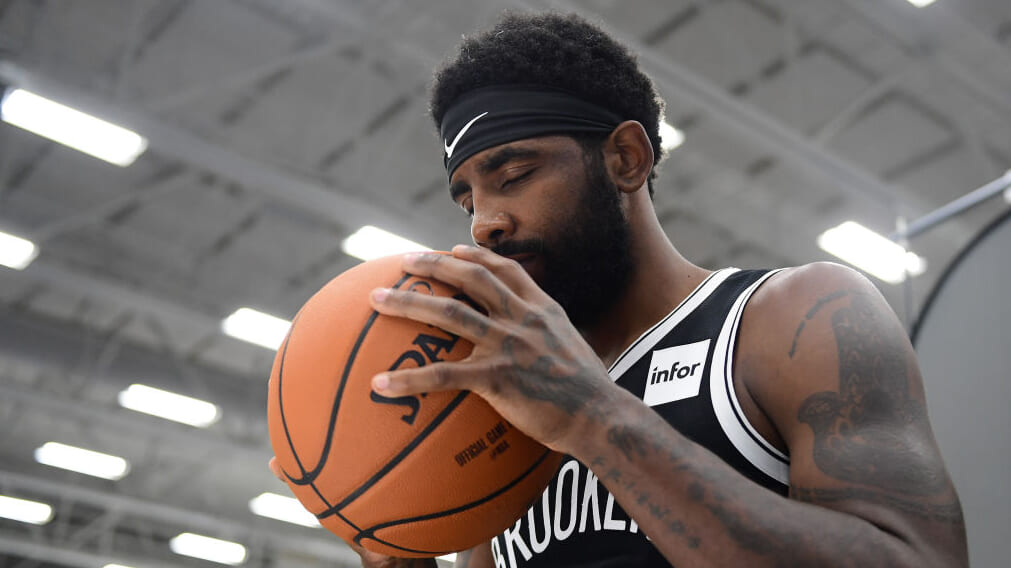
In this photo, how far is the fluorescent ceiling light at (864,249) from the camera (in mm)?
A: 9211

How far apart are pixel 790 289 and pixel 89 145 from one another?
680 cm

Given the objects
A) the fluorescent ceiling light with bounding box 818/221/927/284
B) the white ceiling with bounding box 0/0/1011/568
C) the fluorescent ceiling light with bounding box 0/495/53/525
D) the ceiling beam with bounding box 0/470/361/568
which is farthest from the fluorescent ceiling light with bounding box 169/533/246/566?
the fluorescent ceiling light with bounding box 818/221/927/284

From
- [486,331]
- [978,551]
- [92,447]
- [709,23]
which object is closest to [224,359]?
[92,447]

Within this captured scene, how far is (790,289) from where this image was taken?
60.0 inches

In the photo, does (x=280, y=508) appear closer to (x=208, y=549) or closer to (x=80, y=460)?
(x=208, y=549)

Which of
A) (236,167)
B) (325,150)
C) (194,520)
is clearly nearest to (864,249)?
(325,150)

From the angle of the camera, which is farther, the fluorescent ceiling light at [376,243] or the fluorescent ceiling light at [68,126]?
the fluorescent ceiling light at [376,243]

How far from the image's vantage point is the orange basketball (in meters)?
1.41

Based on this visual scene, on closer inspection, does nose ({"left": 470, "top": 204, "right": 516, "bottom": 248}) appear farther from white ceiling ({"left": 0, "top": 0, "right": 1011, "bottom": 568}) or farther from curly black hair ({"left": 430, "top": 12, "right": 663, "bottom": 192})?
white ceiling ({"left": 0, "top": 0, "right": 1011, "bottom": 568})

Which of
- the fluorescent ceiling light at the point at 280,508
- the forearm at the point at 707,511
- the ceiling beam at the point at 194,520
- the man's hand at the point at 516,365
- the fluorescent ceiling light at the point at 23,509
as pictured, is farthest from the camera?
the fluorescent ceiling light at the point at 280,508

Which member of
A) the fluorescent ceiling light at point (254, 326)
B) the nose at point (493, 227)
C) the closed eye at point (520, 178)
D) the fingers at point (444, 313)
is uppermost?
the fluorescent ceiling light at point (254, 326)

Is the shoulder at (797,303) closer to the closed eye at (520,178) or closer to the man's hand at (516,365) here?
the man's hand at (516,365)

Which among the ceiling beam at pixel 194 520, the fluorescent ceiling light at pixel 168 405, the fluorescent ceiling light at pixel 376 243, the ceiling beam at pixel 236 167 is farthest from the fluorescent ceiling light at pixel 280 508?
the ceiling beam at pixel 236 167

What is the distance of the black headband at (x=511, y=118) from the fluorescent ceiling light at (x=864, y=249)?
7877 millimetres
